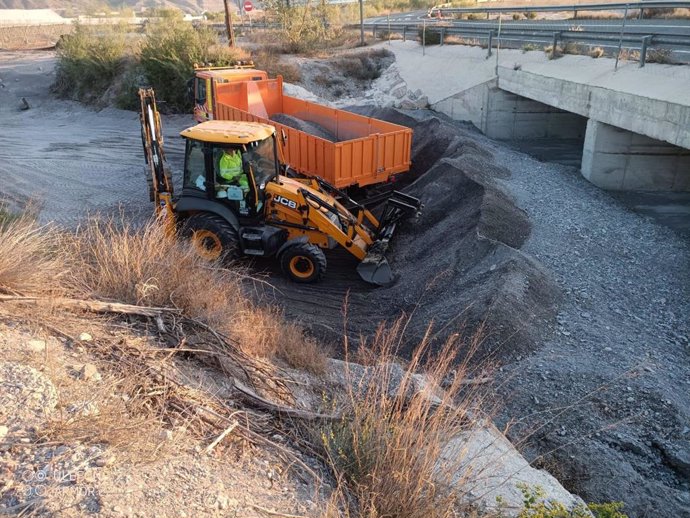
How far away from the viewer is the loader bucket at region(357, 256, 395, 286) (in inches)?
408

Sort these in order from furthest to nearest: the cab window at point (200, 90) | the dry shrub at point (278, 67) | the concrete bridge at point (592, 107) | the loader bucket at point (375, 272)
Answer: the dry shrub at point (278, 67) < the cab window at point (200, 90) < the concrete bridge at point (592, 107) < the loader bucket at point (375, 272)

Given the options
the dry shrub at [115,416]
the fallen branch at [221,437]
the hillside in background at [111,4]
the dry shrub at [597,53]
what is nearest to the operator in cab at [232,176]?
the dry shrub at [115,416]

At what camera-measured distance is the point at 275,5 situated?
3044 centimetres

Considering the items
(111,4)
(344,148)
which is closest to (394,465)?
(344,148)

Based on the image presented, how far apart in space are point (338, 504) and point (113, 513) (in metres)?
1.44

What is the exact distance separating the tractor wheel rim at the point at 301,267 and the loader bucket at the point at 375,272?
882mm

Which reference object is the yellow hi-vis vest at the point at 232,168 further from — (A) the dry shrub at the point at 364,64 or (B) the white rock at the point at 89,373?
(A) the dry shrub at the point at 364,64

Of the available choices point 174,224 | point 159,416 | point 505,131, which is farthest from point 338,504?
point 505,131

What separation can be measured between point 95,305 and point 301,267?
5079mm

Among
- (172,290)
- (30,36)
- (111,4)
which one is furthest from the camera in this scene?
(111,4)

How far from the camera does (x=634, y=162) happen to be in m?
13.6

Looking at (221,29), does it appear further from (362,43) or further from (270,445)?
(270,445)

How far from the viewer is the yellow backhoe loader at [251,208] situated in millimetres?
9688

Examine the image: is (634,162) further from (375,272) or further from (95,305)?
(95,305)
